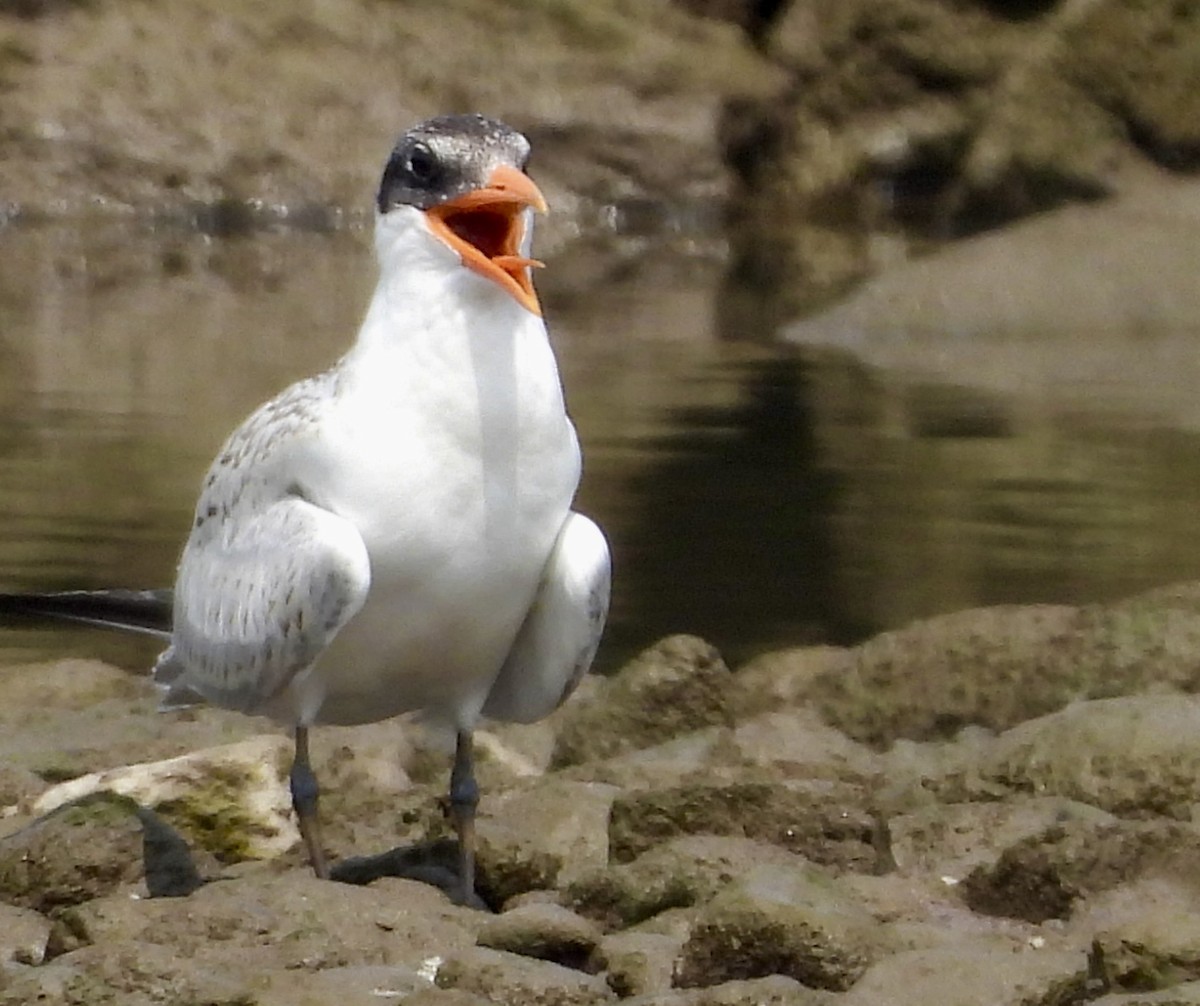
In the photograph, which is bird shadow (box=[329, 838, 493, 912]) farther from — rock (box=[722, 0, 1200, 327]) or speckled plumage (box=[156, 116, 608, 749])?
rock (box=[722, 0, 1200, 327])

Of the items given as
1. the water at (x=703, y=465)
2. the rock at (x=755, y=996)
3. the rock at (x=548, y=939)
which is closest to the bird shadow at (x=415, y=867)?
the rock at (x=548, y=939)

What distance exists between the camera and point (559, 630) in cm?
584

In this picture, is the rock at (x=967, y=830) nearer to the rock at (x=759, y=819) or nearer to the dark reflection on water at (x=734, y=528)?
the rock at (x=759, y=819)

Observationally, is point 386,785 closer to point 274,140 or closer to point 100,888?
point 100,888

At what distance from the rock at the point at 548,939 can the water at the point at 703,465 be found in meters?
4.52

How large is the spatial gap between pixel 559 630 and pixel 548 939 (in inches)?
45.7

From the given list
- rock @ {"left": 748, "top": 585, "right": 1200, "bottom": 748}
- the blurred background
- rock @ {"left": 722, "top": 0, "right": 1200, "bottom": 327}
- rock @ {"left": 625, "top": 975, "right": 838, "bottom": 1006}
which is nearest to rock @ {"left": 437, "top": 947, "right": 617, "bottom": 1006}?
rock @ {"left": 625, "top": 975, "right": 838, "bottom": 1006}

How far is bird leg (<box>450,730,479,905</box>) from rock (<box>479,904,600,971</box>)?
0.72 metres

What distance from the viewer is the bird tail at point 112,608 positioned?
6.71 m

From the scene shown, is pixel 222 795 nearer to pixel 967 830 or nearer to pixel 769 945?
pixel 967 830

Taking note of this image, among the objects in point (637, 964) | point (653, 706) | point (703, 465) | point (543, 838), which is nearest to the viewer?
point (637, 964)

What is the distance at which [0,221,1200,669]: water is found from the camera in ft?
33.6

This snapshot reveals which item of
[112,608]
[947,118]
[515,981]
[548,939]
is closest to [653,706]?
[112,608]

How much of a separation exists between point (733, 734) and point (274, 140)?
18.3 metres
